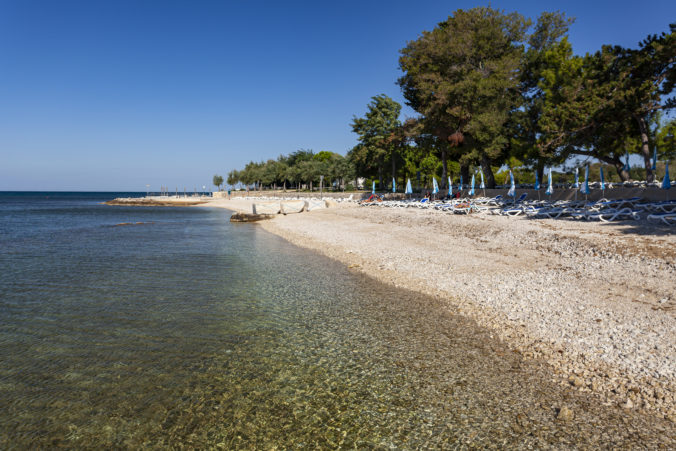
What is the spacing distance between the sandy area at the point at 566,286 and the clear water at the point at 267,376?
22.9 inches

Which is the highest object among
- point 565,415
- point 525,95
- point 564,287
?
point 525,95

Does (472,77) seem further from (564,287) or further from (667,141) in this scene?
(564,287)

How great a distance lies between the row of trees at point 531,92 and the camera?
2333 cm

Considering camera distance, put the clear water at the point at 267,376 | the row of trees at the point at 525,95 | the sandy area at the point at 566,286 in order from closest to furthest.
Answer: the clear water at the point at 267,376 < the sandy area at the point at 566,286 < the row of trees at the point at 525,95

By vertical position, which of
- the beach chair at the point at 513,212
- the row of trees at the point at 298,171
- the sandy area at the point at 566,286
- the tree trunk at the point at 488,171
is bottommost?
the sandy area at the point at 566,286

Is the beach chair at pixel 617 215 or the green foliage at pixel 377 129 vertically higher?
the green foliage at pixel 377 129

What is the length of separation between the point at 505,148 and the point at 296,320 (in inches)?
1323

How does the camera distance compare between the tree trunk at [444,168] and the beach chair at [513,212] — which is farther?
the tree trunk at [444,168]

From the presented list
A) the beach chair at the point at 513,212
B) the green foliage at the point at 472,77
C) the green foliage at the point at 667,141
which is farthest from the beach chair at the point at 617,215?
the green foliage at the point at 667,141

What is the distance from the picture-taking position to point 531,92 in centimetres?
3500

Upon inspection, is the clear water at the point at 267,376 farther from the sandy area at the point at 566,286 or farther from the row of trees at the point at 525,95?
the row of trees at the point at 525,95

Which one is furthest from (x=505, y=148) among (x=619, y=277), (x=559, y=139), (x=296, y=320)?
(x=296, y=320)

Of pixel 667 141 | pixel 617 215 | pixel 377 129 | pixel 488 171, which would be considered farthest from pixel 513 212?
pixel 377 129

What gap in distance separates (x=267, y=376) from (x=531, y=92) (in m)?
38.6
